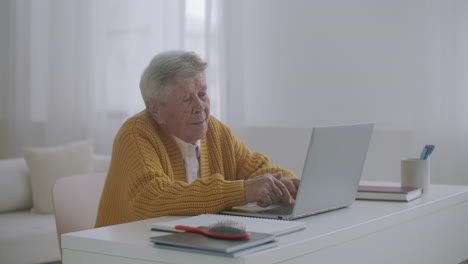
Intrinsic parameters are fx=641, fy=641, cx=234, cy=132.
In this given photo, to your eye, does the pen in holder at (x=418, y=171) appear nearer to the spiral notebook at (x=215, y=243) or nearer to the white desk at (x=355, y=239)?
the white desk at (x=355, y=239)

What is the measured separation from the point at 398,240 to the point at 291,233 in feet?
1.29

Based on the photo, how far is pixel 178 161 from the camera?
188cm

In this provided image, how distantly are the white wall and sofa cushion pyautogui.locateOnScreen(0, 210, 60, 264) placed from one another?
1635 mm

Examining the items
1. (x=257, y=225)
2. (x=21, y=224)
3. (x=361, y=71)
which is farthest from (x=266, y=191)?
(x=361, y=71)

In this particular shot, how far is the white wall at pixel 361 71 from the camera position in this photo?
3.43m

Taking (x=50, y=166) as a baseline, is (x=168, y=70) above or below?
above

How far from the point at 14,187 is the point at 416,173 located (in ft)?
8.17

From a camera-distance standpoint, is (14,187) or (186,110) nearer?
(186,110)

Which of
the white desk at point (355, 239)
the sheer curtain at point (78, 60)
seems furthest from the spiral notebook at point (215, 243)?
the sheer curtain at point (78, 60)

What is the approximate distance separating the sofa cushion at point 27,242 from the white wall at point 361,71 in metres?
1.64

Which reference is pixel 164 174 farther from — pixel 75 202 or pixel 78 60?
pixel 78 60

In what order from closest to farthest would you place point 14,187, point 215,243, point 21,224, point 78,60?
point 215,243
point 21,224
point 14,187
point 78,60

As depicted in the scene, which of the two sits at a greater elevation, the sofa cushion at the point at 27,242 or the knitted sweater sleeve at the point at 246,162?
the knitted sweater sleeve at the point at 246,162

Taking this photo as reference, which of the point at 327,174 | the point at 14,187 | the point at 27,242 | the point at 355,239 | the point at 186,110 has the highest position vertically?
the point at 186,110
